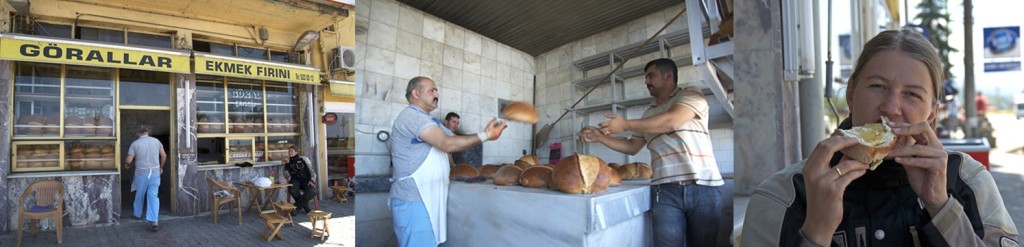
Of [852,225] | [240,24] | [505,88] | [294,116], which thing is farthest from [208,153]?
[852,225]

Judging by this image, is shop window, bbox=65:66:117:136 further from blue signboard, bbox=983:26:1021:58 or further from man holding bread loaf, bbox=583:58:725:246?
blue signboard, bbox=983:26:1021:58

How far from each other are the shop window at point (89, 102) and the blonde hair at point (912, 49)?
4.77 feet

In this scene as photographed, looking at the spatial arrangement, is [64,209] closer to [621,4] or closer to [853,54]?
[621,4]

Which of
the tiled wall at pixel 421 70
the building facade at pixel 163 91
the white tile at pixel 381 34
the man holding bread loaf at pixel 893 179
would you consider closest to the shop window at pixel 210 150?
the building facade at pixel 163 91

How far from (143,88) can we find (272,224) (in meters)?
0.46

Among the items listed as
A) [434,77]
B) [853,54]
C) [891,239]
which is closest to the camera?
[891,239]

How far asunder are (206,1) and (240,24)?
0.27ft

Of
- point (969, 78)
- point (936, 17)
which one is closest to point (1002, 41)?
point (969, 78)

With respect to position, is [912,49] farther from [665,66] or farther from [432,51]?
[432,51]

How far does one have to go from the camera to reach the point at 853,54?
9.00 meters

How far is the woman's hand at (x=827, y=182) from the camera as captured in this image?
72 cm

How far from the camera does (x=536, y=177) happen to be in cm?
112

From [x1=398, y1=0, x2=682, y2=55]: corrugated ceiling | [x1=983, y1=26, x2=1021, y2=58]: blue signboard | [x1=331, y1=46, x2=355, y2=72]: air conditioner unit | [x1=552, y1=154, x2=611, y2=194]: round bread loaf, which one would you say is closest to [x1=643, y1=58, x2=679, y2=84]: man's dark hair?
[x1=398, y1=0, x2=682, y2=55]: corrugated ceiling

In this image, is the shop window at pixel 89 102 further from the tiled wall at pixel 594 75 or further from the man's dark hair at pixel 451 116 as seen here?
the tiled wall at pixel 594 75
